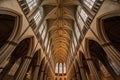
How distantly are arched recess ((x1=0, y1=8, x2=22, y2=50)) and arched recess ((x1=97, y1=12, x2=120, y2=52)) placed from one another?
23.7ft

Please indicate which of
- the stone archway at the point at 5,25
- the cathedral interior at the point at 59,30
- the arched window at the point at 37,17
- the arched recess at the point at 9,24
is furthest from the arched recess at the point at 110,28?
the stone archway at the point at 5,25

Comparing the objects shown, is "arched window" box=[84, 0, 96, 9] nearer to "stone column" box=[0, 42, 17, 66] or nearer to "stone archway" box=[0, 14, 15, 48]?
"stone archway" box=[0, 14, 15, 48]

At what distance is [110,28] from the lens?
14.9 meters

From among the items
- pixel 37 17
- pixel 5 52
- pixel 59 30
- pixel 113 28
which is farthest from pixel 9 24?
pixel 59 30

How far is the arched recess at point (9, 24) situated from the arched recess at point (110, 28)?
721 cm

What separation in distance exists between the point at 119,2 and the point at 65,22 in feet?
46.2

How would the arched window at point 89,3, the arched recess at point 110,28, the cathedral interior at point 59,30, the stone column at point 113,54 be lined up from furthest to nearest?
1. the arched window at point 89,3
2. the arched recess at point 110,28
3. the cathedral interior at point 59,30
4. the stone column at point 113,54

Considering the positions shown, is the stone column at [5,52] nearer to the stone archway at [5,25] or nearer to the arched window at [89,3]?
the stone archway at [5,25]

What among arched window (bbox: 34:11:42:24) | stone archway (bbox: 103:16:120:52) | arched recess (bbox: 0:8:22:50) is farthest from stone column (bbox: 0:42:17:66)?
stone archway (bbox: 103:16:120:52)

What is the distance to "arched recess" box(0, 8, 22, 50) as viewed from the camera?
10845 mm

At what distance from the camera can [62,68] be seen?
3988 centimetres

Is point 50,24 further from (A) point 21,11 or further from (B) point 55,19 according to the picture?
(A) point 21,11

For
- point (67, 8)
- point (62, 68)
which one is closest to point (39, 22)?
point (67, 8)

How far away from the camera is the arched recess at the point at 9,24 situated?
427 inches
